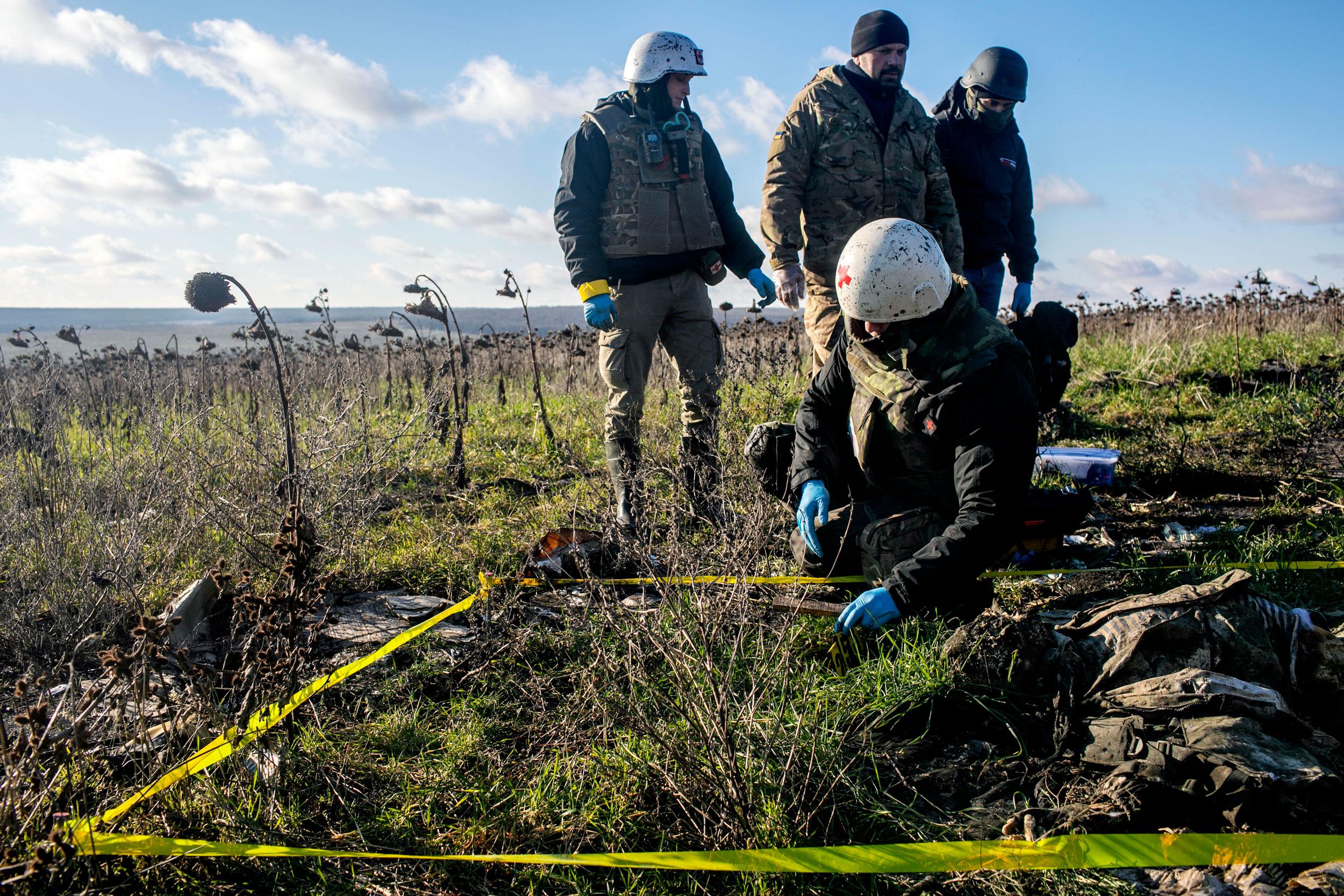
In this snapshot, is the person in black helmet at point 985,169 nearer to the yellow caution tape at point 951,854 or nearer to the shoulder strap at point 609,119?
the shoulder strap at point 609,119

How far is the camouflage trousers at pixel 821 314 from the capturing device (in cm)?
435

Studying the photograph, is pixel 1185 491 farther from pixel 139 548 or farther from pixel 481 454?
pixel 139 548

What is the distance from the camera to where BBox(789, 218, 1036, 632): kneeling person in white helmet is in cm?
261

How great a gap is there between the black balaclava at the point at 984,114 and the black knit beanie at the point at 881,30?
83 centimetres

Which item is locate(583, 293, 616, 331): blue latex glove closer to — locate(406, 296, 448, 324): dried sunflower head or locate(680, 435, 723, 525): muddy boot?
locate(680, 435, 723, 525): muddy boot

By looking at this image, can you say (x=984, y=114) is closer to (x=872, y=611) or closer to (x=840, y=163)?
(x=840, y=163)

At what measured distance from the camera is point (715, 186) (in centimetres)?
454

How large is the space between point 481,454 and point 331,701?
145 inches

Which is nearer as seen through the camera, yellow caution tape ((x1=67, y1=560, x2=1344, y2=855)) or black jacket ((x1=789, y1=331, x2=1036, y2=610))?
yellow caution tape ((x1=67, y1=560, x2=1344, y2=855))

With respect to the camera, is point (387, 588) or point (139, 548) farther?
point (387, 588)

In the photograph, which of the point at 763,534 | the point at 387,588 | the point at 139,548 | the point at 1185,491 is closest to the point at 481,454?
the point at 387,588

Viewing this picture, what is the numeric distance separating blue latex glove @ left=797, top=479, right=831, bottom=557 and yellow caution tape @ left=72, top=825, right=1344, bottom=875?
146 cm

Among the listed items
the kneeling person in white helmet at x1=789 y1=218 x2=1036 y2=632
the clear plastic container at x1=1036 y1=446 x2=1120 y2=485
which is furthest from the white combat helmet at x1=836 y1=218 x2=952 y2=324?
the clear plastic container at x1=1036 y1=446 x2=1120 y2=485

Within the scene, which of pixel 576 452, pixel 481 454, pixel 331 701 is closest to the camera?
pixel 331 701
